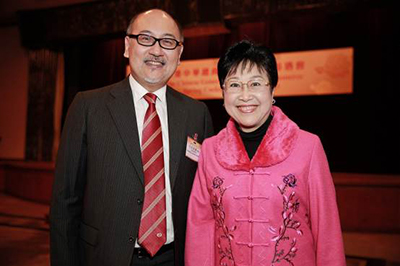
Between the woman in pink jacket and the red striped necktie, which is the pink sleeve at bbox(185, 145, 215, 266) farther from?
the red striped necktie

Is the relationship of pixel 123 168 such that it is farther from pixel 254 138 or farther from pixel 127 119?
pixel 254 138

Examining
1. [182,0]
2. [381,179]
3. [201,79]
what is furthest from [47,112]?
[381,179]

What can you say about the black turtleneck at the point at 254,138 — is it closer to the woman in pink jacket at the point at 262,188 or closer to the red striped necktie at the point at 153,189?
the woman in pink jacket at the point at 262,188

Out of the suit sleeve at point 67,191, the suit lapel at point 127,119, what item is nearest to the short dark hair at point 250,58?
the suit lapel at point 127,119

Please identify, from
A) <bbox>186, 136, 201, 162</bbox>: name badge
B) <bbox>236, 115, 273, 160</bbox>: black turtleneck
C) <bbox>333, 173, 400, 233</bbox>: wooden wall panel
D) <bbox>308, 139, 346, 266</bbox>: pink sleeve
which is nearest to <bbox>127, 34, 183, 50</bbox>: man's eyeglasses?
<bbox>186, 136, 201, 162</bbox>: name badge

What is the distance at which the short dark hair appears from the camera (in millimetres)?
1259

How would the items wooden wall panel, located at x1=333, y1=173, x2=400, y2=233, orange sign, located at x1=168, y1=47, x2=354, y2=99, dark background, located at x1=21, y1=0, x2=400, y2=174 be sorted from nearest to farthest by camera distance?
wooden wall panel, located at x1=333, y1=173, x2=400, y2=233
dark background, located at x1=21, y1=0, x2=400, y2=174
orange sign, located at x1=168, y1=47, x2=354, y2=99

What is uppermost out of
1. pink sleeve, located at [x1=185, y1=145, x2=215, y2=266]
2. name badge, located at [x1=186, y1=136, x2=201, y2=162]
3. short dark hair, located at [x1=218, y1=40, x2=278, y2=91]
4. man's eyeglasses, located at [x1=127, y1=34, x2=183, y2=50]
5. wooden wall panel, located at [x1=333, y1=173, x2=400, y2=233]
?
man's eyeglasses, located at [x1=127, y1=34, x2=183, y2=50]

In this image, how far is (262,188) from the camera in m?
1.23

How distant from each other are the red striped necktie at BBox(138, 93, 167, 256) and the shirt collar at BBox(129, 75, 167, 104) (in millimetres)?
93

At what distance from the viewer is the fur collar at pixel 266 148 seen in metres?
1.24

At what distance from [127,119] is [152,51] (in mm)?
292

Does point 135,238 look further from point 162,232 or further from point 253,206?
point 253,206

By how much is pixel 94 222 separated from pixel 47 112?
587cm
